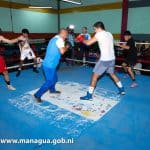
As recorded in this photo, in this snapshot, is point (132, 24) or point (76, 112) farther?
point (132, 24)

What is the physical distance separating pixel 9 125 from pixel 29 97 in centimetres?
115

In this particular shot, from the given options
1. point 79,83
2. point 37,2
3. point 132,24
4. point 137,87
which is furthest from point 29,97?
point 37,2

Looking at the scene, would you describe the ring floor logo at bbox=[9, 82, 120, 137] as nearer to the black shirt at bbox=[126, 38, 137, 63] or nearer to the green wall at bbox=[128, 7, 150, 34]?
the black shirt at bbox=[126, 38, 137, 63]

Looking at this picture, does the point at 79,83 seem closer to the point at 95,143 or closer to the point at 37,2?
the point at 95,143

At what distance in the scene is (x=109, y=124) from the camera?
305cm

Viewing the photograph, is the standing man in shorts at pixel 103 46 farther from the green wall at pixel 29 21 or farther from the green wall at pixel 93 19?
the green wall at pixel 29 21

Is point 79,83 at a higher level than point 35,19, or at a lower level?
lower

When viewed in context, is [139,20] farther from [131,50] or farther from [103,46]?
[103,46]

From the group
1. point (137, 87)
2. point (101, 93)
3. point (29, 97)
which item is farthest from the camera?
point (137, 87)

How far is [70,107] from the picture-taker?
142 inches

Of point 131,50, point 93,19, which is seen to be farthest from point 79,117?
point 93,19

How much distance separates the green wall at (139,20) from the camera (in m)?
8.01

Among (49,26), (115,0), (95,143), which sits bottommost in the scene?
(95,143)

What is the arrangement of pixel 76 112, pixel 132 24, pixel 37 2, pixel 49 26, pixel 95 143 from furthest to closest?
pixel 49 26 → pixel 37 2 → pixel 132 24 → pixel 76 112 → pixel 95 143
